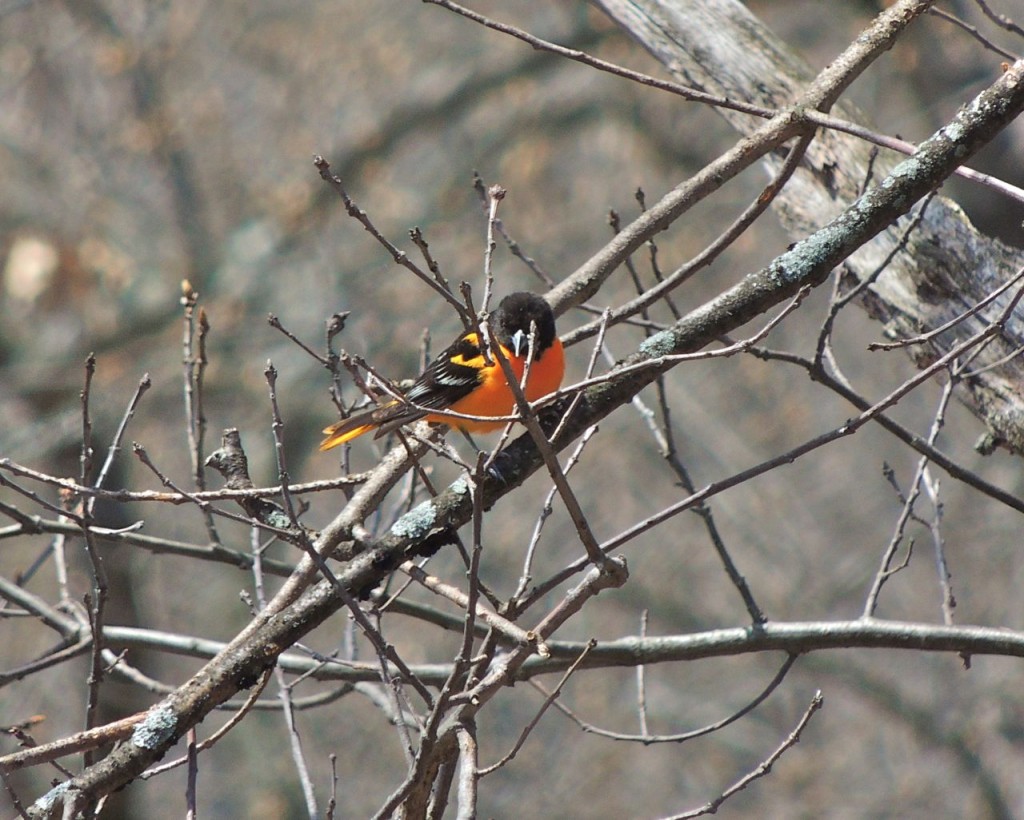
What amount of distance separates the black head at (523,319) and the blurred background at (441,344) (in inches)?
291

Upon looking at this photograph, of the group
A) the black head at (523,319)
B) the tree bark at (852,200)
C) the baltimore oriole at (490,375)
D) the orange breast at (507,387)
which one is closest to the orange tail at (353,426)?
the baltimore oriole at (490,375)

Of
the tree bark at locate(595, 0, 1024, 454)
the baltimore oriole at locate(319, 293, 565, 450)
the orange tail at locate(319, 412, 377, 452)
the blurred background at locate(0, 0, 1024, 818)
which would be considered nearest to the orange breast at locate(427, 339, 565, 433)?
the baltimore oriole at locate(319, 293, 565, 450)

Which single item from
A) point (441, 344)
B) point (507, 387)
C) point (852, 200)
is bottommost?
point (852, 200)

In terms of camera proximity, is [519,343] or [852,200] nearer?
[852,200]

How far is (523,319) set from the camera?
4734 millimetres

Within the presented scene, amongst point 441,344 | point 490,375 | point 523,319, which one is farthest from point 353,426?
point 441,344

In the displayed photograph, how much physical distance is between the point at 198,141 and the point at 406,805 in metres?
12.5

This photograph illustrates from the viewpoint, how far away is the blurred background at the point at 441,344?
40.5 ft

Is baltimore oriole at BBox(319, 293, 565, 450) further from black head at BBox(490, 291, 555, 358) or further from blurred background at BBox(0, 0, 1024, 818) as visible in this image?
blurred background at BBox(0, 0, 1024, 818)

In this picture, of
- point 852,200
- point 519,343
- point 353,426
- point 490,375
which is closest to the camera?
point 852,200

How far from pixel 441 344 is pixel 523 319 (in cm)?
797

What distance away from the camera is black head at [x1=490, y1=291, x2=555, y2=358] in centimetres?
440

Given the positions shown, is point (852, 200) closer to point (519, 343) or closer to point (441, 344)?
point (519, 343)

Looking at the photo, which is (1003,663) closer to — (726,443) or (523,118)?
(726,443)
